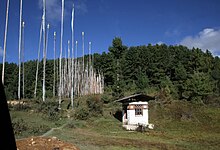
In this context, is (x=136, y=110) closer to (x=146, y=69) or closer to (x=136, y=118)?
(x=136, y=118)

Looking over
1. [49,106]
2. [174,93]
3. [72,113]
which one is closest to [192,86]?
[174,93]

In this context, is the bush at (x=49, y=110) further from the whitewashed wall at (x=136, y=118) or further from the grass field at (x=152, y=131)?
the whitewashed wall at (x=136, y=118)

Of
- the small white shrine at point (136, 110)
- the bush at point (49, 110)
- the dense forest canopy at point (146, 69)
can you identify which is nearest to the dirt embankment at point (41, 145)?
the bush at point (49, 110)

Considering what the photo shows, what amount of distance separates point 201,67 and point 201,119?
2594 centimetres

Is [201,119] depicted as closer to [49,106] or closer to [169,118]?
[169,118]

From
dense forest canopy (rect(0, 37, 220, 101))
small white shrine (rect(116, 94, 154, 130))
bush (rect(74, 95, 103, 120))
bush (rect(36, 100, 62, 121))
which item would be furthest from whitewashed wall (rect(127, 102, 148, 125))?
A: dense forest canopy (rect(0, 37, 220, 101))

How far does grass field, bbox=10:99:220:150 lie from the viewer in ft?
64.8

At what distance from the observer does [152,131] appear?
28703 mm

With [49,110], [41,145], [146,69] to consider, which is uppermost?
[146,69]

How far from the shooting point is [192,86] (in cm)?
4572

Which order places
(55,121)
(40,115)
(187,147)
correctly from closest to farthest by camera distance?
(187,147)
(55,121)
(40,115)

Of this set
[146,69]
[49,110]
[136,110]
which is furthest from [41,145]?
[146,69]

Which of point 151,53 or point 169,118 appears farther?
point 151,53

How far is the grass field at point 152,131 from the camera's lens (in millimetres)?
19766
